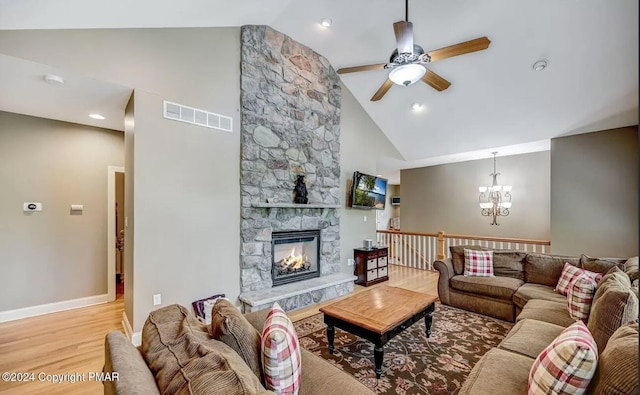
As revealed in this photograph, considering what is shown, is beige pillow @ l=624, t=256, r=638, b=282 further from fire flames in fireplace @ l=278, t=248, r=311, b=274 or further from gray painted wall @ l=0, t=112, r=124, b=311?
gray painted wall @ l=0, t=112, r=124, b=311

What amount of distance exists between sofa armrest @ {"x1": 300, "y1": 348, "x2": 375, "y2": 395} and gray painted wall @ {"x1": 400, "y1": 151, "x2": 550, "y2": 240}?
613cm

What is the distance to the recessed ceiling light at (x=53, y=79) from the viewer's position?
2638 mm

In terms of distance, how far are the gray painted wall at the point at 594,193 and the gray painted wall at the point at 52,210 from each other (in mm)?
7182

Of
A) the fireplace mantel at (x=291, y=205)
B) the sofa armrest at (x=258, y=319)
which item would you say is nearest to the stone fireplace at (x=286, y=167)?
the fireplace mantel at (x=291, y=205)

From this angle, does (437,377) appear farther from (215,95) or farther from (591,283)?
(215,95)

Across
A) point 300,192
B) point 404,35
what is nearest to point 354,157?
point 300,192

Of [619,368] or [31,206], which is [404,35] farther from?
[31,206]

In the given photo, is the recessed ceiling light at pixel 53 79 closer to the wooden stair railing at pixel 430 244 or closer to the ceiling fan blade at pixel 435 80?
the ceiling fan blade at pixel 435 80

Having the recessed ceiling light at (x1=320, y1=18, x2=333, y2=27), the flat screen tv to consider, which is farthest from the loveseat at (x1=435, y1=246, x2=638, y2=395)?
the recessed ceiling light at (x1=320, y1=18, x2=333, y2=27)

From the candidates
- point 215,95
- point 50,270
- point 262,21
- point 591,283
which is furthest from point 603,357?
point 50,270

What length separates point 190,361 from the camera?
1155 mm

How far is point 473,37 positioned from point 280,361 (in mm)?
4284

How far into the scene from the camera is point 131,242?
3.00m

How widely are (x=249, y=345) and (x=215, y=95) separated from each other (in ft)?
10.0
